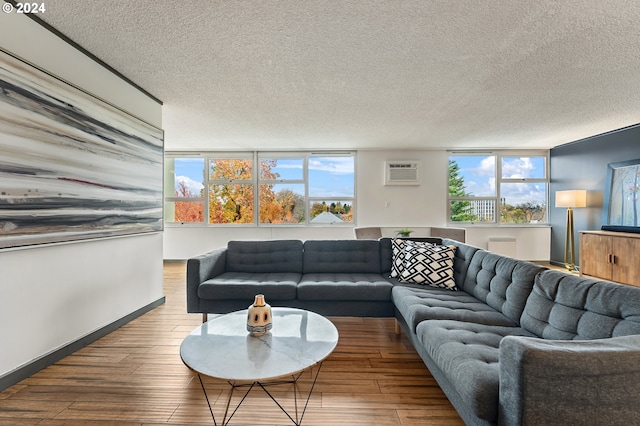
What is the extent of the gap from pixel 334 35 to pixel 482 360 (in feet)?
7.16

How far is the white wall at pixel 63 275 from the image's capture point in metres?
1.73

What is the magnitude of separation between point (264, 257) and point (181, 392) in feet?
4.89

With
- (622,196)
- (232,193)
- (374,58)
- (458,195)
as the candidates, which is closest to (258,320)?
(374,58)

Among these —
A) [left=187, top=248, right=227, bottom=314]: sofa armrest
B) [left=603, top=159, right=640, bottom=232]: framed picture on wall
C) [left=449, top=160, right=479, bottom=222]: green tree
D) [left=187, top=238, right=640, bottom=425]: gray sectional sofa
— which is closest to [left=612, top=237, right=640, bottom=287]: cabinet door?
[left=603, top=159, right=640, bottom=232]: framed picture on wall

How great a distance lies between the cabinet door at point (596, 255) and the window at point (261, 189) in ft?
12.2

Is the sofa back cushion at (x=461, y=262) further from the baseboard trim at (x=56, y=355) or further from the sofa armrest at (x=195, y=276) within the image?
the baseboard trim at (x=56, y=355)

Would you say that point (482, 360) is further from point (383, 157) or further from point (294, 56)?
point (383, 157)

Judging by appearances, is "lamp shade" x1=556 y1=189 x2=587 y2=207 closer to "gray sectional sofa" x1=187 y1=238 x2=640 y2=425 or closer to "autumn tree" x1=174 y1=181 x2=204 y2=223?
"gray sectional sofa" x1=187 y1=238 x2=640 y2=425

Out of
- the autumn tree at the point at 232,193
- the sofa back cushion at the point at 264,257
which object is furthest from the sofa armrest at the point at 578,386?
the autumn tree at the point at 232,193

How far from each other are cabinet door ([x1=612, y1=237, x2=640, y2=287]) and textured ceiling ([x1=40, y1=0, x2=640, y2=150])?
1669 millimetres

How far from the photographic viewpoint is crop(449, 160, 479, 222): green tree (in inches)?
223

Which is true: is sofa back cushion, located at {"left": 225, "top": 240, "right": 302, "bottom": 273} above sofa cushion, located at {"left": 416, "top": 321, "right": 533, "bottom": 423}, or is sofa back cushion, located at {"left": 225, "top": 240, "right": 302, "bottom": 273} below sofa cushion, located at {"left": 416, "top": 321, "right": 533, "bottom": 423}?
above

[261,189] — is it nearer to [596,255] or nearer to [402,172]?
[402,172]

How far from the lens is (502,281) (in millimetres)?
1921
